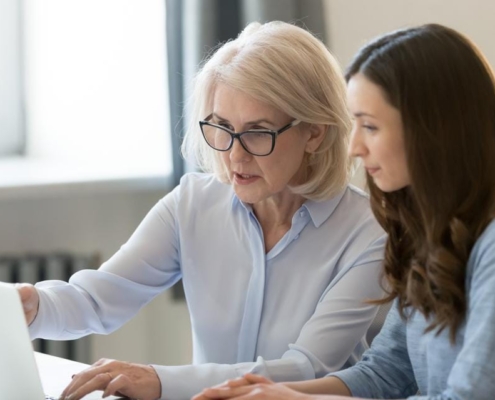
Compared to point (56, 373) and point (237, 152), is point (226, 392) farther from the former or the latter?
point (237, 152)

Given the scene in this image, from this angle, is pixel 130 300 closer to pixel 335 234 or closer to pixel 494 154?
pixel 335 234

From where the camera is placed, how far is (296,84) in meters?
1.89

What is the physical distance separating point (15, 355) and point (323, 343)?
59 centimetres

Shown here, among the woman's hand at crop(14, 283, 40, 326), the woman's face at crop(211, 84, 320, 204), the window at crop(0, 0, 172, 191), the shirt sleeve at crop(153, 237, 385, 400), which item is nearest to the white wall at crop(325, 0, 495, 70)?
the window at crop(0, 0, 172, 191)

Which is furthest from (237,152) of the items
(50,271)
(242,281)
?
(50,271)

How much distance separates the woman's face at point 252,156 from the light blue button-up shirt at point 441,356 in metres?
0.42

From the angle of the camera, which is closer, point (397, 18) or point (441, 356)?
point (441, 356)

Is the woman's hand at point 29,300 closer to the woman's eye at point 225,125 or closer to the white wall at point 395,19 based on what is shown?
the woman's eye at point 225,125

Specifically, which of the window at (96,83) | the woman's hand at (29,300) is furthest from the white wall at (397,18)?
the woman's hand at (29,300)

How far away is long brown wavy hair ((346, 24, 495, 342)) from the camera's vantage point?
1349 millimetres

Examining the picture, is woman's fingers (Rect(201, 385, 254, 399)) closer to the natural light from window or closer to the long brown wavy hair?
the long brown wavy hair

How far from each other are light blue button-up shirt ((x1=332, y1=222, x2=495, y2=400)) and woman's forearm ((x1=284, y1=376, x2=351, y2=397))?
0.04ft

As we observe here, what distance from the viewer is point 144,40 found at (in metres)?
3.35

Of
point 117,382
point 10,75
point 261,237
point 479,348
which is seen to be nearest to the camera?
point 479,348
